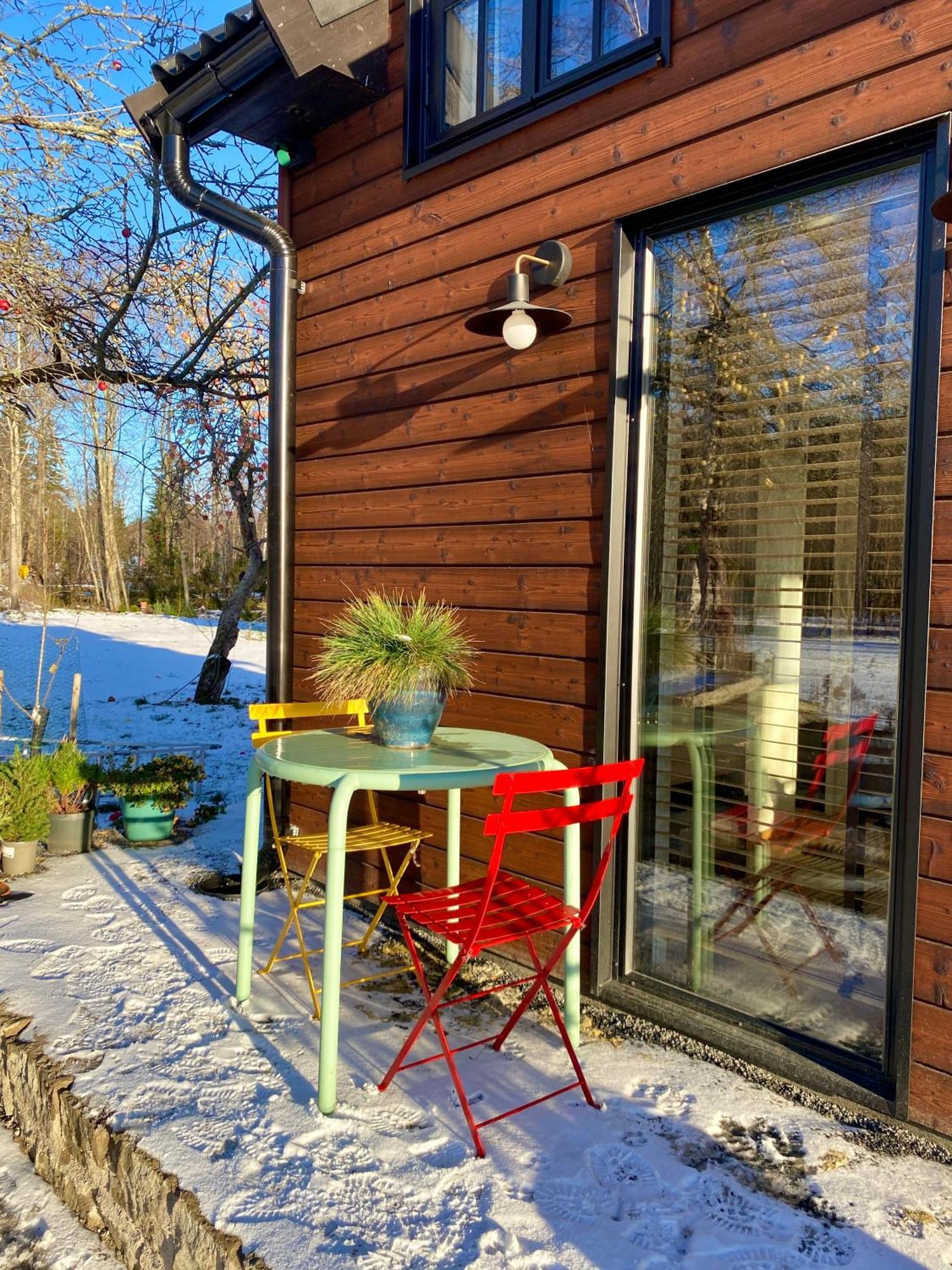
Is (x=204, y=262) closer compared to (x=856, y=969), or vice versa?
(x=856, y=969)

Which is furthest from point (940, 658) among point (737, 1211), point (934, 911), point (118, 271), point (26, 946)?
point (118, 271)

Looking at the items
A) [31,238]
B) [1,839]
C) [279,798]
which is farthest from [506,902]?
→ [31,238]

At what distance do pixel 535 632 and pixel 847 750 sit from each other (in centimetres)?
125

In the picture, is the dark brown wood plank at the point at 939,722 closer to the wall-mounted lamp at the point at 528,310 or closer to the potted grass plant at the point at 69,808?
the wall-mounted lamp at the point at 528,310

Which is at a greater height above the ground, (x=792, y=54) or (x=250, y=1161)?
(x=792, y=54)

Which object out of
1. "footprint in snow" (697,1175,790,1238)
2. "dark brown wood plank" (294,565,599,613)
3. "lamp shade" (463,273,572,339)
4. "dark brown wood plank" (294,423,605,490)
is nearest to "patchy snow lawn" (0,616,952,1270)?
"footprint in snow" (697,1175,790,1238)

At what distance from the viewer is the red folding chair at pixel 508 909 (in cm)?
219

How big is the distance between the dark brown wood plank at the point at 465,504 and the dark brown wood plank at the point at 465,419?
0.67ft

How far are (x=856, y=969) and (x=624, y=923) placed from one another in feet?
2.65

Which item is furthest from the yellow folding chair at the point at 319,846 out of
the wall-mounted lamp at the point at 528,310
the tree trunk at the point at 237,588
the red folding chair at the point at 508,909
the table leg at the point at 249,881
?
the tree trunk at the point at 237,588

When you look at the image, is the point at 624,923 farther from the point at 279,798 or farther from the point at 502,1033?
the point at 279,798

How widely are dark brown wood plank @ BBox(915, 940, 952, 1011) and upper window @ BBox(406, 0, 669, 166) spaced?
282 cm

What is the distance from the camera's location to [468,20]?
152 inches

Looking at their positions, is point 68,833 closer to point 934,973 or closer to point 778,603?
point 778,603
